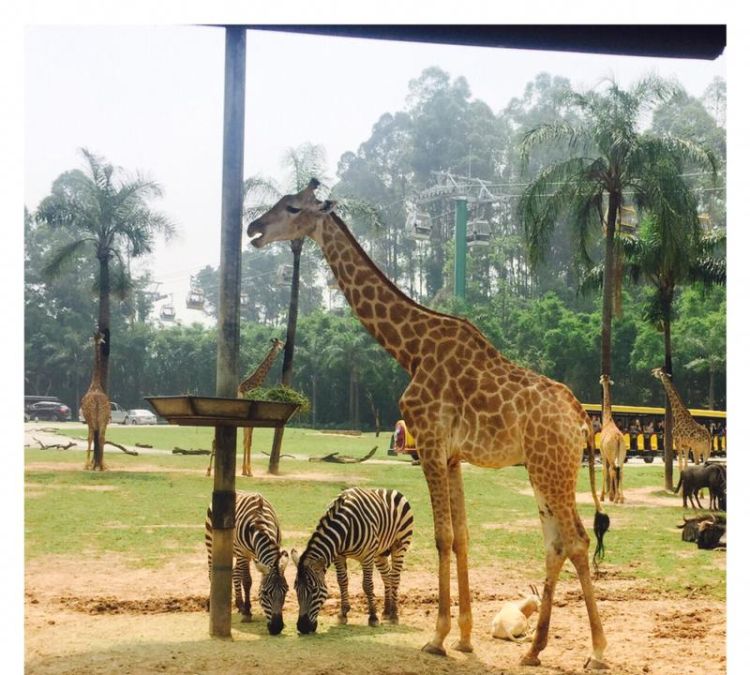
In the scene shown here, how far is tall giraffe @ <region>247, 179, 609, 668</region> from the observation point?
524 cm

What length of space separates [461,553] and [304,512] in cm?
630

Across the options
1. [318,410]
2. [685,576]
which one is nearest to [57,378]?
[318,410]

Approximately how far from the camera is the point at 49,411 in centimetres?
2100

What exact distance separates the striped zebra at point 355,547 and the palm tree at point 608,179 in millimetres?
7900

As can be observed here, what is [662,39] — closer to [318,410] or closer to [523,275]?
[318,410]

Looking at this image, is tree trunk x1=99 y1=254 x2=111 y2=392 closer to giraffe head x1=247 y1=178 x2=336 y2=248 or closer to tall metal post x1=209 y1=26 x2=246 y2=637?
tall metal post x1=209 y1=26 x2=246 y2=637

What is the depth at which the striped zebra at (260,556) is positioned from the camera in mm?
5523

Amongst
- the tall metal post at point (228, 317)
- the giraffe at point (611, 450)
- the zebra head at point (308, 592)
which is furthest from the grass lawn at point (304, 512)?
the tall metal post at point (228, 317)

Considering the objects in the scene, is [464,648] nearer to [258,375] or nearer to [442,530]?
[442,530]

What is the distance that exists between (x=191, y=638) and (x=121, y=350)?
17.2 metres

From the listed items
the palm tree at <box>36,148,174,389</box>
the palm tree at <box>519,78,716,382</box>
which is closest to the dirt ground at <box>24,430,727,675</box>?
the palm tree at <box>519,78,716,382</box>

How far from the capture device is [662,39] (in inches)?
218

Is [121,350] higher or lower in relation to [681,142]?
lower

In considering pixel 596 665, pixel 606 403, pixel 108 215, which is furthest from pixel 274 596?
pixel 108 215
